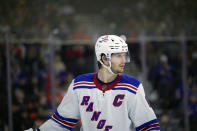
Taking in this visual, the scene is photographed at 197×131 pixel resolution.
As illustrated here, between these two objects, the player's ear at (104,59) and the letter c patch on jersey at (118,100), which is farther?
the player's ear at (104,59)

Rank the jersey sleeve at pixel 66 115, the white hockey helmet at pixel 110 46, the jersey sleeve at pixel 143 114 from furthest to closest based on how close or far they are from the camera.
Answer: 1. the jersey sleeve at pixel 66 115
2. the white hockey helmet at pixel 110 46
3. the jersey sleeve at pixel 143 114

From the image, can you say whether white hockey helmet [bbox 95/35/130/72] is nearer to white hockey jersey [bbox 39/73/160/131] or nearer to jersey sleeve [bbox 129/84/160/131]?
white hockey jersey [bbox 39/73/160/131]

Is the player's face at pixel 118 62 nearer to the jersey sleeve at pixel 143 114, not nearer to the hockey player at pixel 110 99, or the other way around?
the hockey player at pixel 110 99

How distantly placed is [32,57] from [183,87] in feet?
9.23

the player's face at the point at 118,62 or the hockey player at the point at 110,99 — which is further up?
the player's face at the point at 118,62

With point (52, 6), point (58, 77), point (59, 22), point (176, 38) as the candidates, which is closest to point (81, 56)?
point (58, 77)

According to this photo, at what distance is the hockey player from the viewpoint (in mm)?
3281

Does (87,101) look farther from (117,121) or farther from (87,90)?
(117,121)

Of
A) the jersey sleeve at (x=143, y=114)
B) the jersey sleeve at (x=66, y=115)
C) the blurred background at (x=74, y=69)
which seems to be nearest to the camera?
the jersey sleeve at (x=143, y=114)

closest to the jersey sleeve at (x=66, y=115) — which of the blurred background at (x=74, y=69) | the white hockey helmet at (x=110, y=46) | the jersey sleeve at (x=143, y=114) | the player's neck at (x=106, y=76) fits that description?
the player's neck at (x=106, y=76)

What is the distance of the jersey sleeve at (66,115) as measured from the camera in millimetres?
3496

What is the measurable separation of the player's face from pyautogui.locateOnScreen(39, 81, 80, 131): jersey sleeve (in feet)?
1.42

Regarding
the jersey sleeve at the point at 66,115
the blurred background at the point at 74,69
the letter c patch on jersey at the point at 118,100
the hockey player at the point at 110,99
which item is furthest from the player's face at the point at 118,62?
the blurred background at the point at 74,69

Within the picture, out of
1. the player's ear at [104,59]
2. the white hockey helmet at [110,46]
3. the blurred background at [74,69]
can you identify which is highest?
the white hockey helmet at [110,46]
